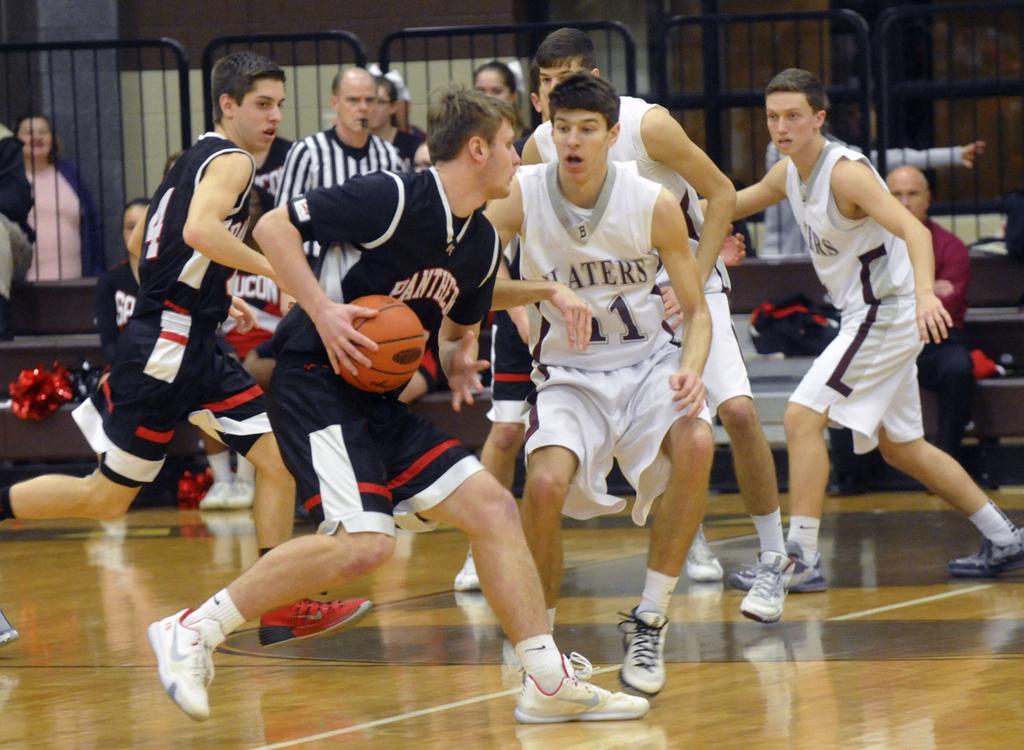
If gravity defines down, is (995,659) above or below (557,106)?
below

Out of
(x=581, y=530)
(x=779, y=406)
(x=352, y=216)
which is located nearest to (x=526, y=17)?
(x=779, y=406)

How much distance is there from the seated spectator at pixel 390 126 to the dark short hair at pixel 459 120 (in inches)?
193

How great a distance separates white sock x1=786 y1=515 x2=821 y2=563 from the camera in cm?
660

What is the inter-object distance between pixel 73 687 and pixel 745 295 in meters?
5.92

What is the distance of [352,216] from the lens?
4746 millimetres

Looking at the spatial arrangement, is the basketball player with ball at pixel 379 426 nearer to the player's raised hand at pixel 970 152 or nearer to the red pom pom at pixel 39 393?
the red pom pom at pixel 39 393

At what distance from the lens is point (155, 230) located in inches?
244

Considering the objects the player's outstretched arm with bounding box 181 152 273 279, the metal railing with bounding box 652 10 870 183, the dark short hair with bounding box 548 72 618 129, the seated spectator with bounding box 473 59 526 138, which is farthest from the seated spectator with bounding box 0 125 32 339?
the dark short hair with bounding box 548 72 618 129

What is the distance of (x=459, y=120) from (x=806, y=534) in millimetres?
2478

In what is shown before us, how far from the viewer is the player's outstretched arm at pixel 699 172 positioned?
6090 millimetres

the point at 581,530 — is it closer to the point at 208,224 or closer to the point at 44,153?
the point at 208,224

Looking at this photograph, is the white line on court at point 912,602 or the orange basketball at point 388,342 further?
the white line on court at point 912,602

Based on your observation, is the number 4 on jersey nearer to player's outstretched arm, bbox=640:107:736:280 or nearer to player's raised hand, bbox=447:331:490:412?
player's raised hand, bbox=447:331:490:412

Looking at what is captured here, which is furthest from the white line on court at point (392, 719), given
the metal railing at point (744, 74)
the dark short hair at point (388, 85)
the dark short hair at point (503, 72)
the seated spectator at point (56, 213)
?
the seated spectator at point (56, 213)
